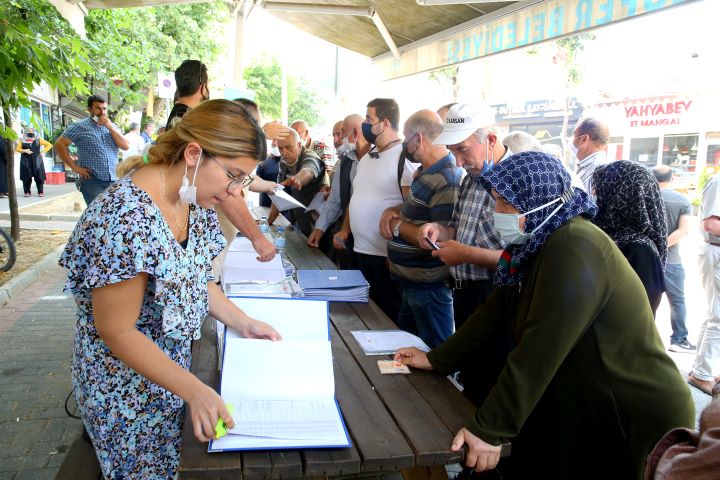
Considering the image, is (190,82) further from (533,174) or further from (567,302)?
(567,302)

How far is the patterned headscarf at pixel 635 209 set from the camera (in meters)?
2.89

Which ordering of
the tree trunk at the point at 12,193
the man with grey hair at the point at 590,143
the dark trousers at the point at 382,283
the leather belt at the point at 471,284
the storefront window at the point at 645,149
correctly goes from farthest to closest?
the storefront window at the point at 645,149 < the tree trunk at the point at 12,193 < the man with grey hair at the point at 590,143 < the dark trousers at the point at 382,283 < the leather belt at the point at 471,284

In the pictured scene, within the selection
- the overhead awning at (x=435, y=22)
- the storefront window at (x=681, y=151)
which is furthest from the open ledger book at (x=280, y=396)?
the storefront window at (x=681, y=151)

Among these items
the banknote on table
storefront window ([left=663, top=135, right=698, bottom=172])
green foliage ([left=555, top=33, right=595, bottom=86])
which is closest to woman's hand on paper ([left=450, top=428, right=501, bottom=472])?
the banknote on table

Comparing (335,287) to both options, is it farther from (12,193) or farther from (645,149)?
(645,149)

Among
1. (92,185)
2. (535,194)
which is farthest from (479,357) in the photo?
(92,185)

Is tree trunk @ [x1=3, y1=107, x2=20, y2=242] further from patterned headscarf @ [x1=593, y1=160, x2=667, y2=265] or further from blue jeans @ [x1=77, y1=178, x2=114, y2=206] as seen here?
patterned headscarf @ [x1=593, y1=160, x2=667, y2=265]

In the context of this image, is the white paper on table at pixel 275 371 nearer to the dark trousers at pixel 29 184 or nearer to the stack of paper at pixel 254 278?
the stack of paper at pixel 254 278

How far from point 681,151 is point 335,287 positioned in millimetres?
17634

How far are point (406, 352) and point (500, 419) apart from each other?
51 centimetres

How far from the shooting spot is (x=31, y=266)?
6.16m

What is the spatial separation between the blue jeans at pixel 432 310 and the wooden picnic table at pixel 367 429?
3.28 ft

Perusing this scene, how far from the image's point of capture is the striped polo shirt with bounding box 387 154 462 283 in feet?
9.51

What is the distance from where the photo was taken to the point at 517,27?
12.3ft
